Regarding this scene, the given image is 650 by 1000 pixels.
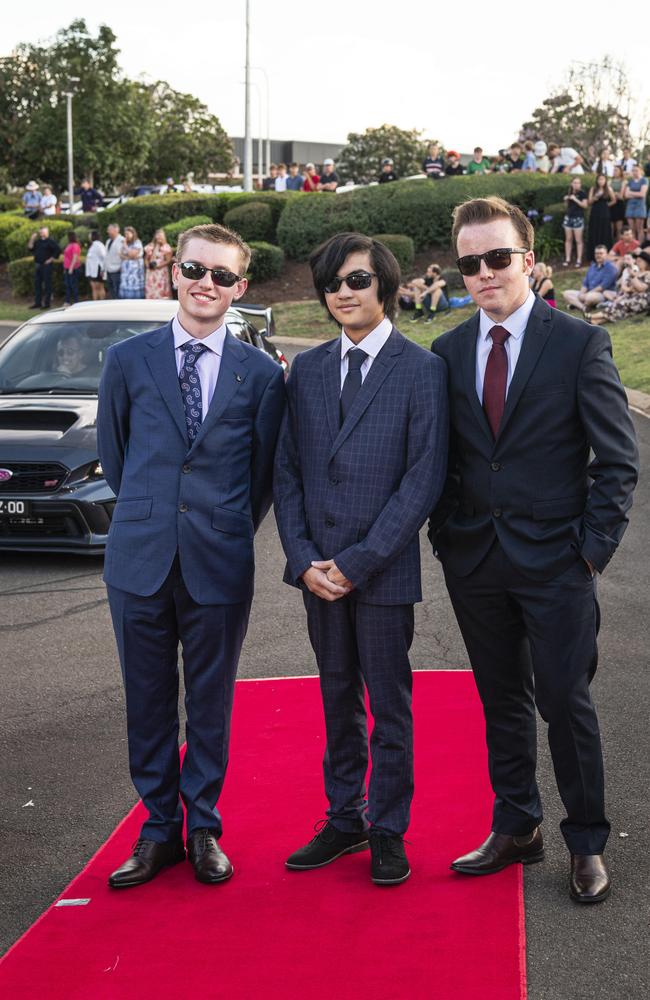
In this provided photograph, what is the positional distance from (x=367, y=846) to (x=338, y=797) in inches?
9.6

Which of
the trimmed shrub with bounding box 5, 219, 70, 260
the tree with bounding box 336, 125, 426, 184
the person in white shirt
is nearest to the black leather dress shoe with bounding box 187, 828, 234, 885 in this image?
the person in white shirt

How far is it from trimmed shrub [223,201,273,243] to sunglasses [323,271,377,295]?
92.7 feet

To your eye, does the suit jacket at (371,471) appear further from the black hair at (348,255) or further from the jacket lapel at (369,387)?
the black hair at (348,255)

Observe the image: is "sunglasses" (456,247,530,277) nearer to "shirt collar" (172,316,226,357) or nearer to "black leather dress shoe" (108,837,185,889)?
"shirt collar" (172,316,226,357)

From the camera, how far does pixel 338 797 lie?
4133mm

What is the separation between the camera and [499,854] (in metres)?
4.05

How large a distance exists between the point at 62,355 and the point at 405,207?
22.0 metres

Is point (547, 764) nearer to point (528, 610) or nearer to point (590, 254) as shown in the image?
point (528, 610)

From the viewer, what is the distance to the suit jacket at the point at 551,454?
3.75 meters

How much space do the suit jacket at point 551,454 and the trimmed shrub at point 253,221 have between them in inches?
1121

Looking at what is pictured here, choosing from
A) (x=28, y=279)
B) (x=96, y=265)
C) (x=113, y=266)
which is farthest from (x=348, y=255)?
(x=28, y=279)

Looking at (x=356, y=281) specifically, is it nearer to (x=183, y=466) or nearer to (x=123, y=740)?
(x=183, y=466)

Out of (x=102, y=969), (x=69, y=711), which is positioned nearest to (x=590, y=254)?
(x=69, y=711)

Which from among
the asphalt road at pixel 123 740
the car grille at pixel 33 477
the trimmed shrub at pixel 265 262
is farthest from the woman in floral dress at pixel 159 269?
the car grille at pixel 33 477
